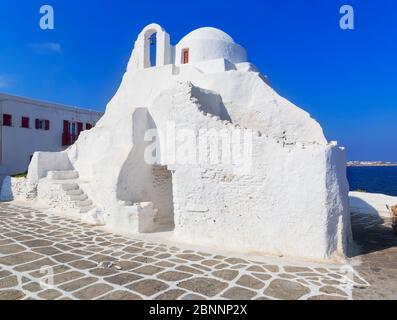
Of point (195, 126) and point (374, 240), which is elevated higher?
point (195, 126)

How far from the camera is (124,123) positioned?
959 cm

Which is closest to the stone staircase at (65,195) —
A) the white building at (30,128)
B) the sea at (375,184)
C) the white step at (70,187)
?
the white step at (70,187)

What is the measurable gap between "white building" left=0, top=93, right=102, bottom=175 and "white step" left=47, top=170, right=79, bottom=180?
765 centimetres

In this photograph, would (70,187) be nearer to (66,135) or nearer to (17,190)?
(17,190)

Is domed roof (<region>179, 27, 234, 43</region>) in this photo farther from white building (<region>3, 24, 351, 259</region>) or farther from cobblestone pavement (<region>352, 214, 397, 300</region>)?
cobblestone pavement (<region>352, 214, 397, 300</region>)

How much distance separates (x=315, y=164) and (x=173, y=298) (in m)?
3.89

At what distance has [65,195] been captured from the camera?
11.7 m

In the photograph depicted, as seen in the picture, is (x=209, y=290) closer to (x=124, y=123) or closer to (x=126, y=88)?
(x=124, y=123)

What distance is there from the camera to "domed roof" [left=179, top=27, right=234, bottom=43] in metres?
14.4

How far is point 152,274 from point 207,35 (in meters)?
12.2

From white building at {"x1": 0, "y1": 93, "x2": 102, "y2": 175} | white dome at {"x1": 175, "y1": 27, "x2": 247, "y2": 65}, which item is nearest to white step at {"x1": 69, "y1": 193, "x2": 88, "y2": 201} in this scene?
white dome at {"x1": 175, "y1": 27, "x2": 247, "y2": 65}

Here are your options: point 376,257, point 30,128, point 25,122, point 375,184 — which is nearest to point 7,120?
point 25,122

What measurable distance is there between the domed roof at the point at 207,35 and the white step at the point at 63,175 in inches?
339

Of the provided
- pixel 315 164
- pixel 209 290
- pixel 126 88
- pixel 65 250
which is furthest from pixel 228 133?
pixel 126 88
